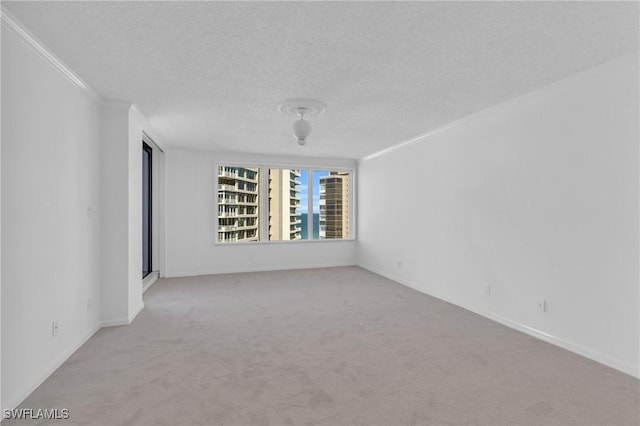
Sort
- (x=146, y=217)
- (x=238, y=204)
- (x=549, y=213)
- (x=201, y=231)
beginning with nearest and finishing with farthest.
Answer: (x=549, y=213), (x=146, y=217), (x=201, y=231), (x=238, y=204)

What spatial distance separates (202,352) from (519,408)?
2.38m

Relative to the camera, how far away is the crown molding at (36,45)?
75.6 inches

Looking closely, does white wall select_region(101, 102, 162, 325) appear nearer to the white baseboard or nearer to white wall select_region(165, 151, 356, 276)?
the white baseboard

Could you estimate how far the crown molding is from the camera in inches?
75.6

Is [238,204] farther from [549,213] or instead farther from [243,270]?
[549,213]

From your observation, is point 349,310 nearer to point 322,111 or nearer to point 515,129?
point 322,111

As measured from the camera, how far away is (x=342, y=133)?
4.80 meters

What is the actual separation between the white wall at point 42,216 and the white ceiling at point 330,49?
29cm

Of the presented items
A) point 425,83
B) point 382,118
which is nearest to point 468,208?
point 382,118

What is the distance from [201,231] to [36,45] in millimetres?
4294

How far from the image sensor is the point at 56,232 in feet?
8.29

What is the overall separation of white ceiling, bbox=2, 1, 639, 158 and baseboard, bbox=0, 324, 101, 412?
2.33m

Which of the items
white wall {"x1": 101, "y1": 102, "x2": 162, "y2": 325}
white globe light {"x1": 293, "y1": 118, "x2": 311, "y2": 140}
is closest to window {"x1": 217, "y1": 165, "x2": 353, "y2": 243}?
white wall {"x1": 101, "y1": 102, "x2": 162, "y2": 325}

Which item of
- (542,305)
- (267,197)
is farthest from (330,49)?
(267,197)
